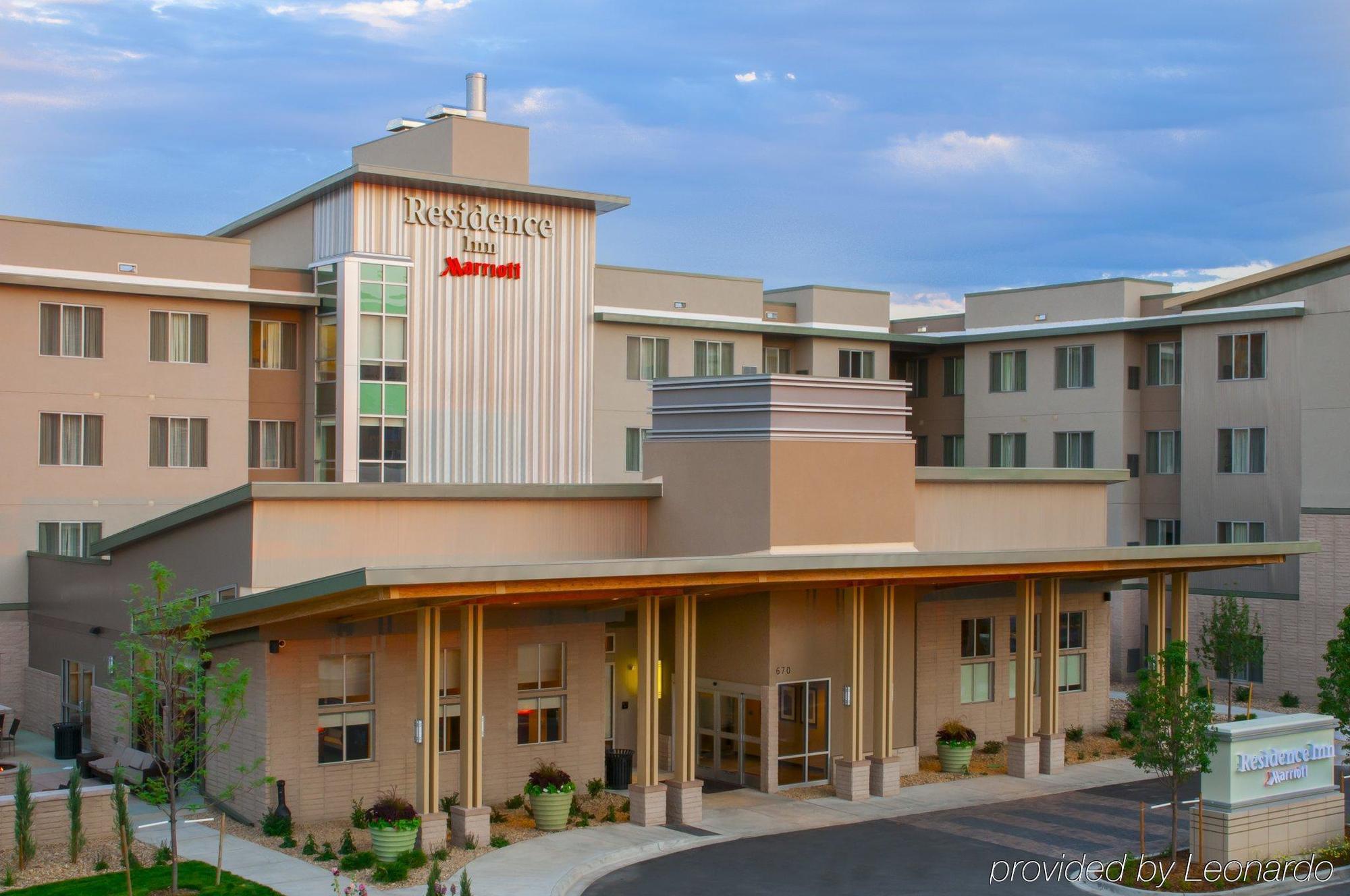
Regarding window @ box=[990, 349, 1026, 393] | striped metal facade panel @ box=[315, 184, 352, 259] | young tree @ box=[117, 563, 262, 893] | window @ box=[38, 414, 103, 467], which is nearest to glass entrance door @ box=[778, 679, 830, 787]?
young tree @ box=[117, 563, 262, 893]

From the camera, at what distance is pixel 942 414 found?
58875 mm

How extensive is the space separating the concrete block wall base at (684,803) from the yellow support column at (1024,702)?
348 inches

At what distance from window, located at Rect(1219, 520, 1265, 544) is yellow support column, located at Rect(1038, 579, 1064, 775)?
15.4m

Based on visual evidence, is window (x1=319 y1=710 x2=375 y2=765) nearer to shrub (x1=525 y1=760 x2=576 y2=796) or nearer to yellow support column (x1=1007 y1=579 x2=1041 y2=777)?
shrub (x1=525 y1=760 x2=576 y2=796)

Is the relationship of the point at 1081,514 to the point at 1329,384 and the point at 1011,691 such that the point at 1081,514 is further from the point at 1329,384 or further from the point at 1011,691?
the point at 1329,384

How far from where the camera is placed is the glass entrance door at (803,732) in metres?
31.4

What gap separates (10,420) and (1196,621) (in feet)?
117

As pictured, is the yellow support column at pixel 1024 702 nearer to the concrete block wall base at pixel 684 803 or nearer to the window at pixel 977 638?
the window at pixel 977 638

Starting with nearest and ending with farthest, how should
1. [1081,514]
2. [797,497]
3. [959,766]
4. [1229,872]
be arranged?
[1229,872], [797,497], [959,766], [1081,514]

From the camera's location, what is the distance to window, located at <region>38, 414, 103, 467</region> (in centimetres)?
3875

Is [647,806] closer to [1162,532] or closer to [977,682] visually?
[977,682]

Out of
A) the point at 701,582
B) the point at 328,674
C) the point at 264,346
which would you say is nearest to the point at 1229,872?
the point at 701,582

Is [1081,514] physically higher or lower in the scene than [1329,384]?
lower

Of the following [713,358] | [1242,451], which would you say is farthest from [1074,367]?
[713,358]
